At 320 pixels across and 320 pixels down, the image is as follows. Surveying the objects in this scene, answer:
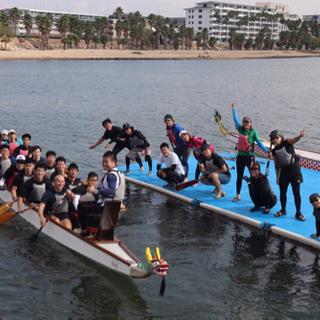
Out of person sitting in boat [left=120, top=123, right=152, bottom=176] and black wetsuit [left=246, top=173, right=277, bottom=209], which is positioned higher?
person sitting in boat [left=120, top=123, right=152, bottom=176]

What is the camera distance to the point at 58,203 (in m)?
11.8

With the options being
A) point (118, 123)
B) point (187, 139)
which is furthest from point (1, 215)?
point (118, 123)

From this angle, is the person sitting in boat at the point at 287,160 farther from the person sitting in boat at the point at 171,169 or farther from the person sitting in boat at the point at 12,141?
the person sitting in boat at the point at 12,141

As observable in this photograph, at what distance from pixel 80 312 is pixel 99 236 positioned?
1753mm

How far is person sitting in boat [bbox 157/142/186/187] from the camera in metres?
15.4

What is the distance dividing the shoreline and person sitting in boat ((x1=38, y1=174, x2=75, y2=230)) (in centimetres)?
12837

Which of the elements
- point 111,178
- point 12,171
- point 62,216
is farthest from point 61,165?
point 111,178

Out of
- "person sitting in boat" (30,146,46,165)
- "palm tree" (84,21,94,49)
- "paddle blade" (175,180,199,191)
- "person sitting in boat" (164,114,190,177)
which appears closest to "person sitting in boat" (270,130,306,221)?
"paddle blade" (175,180,199,191)

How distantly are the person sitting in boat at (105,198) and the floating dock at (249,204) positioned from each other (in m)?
4.36

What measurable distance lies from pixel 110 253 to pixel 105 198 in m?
1.32

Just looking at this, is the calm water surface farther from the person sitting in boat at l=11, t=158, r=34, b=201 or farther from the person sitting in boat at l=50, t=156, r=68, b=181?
the person sitting in boat at l=50, t=156, r=68, b=181

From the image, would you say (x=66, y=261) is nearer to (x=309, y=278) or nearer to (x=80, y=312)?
(x=80, y=312)

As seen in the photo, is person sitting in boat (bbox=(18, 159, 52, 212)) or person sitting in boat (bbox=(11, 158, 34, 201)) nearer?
person sitting in boat (bbox=(18, 159, 52, 212))

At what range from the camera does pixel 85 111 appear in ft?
135
